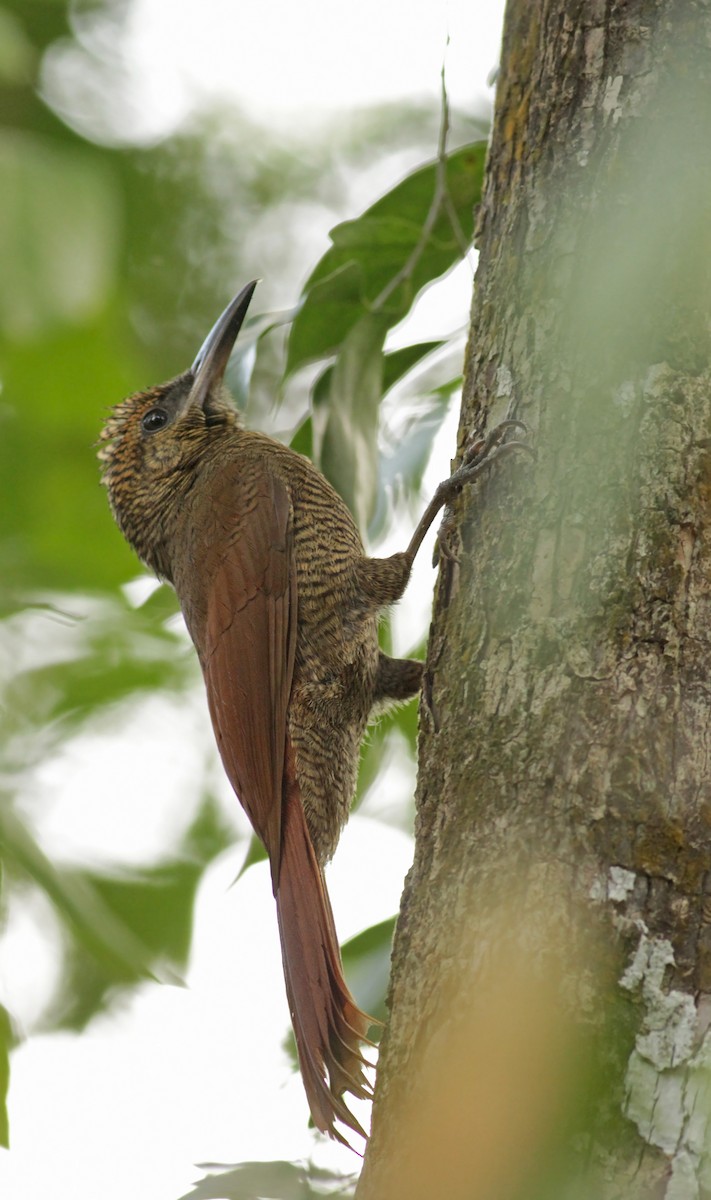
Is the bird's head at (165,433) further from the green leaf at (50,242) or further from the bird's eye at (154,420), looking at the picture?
the green leaf at (50,242)

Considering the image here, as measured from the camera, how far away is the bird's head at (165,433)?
317 centimetres

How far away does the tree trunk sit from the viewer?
3.97 feet

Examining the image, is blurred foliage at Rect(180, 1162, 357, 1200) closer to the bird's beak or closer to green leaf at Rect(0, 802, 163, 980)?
green leaf at Rect(0, 802, 163, 980)

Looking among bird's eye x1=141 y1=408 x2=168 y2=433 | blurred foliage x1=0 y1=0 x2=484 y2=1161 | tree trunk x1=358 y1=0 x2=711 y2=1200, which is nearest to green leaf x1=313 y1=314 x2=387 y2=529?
blurred foliage x1=0 y1=0 x2=484 y2=1161

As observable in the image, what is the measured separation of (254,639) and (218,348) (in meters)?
0.98

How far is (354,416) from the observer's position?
236 centimetres

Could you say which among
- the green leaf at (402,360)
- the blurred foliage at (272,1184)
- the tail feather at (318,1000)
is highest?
the green leaf at (402,360)

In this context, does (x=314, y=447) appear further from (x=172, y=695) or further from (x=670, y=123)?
(x=172, y=695)

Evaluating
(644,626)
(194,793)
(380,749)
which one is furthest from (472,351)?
(194,793)

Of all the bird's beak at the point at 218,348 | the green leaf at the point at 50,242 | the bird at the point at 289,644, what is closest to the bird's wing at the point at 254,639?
the bird at the point at 289,644

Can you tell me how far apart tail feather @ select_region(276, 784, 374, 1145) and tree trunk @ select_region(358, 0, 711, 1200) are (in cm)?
56

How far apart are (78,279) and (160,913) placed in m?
1.60

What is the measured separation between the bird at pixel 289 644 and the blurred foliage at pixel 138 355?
0.16 m

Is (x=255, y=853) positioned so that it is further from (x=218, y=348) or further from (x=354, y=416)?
(x=218, y=348)
